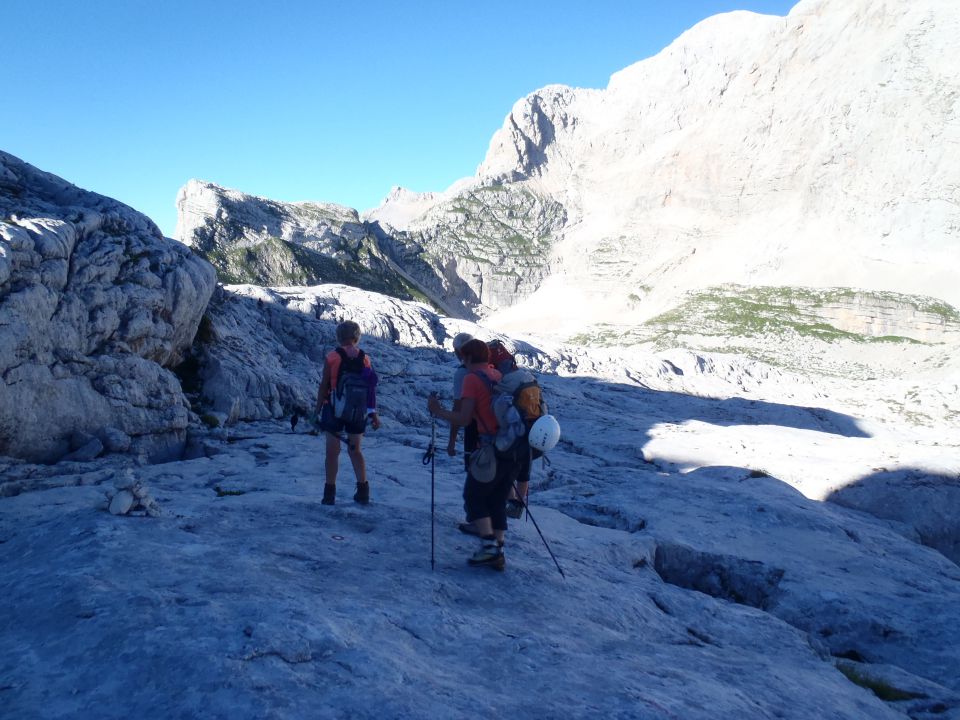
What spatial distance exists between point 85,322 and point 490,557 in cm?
1136

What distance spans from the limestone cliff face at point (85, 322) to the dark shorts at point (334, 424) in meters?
6.22

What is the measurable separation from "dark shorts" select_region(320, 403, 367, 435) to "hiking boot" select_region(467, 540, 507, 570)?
272cm

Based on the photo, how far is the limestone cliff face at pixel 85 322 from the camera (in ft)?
37.8

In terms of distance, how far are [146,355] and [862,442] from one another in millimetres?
23771

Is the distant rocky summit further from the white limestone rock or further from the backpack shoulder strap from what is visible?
the backpack shoulder strap

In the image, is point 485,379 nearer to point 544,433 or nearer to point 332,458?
point 544,433

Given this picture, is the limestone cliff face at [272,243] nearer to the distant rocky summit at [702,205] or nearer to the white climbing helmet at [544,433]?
the distant rocky summit at [702,205]

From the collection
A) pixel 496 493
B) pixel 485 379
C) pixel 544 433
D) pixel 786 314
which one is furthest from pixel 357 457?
pixel 786 314

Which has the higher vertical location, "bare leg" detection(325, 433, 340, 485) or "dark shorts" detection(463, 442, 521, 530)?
"dark shorts" detection(463, 442, 521, 530)

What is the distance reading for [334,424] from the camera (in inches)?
349

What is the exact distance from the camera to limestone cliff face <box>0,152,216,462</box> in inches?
454

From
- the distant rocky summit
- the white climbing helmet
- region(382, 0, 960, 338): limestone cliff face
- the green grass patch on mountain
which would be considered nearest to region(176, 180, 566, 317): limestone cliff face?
the distant rocky summit

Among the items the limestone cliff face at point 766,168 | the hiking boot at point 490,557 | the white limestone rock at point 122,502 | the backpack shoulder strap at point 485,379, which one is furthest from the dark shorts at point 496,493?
the limestone cliff face at point 766,168

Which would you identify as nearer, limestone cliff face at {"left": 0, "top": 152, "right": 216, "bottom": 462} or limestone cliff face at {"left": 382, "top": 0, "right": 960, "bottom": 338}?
limestone cliff face at {"left": 0, "top": 152, "right": 216, "bottom": 462}
